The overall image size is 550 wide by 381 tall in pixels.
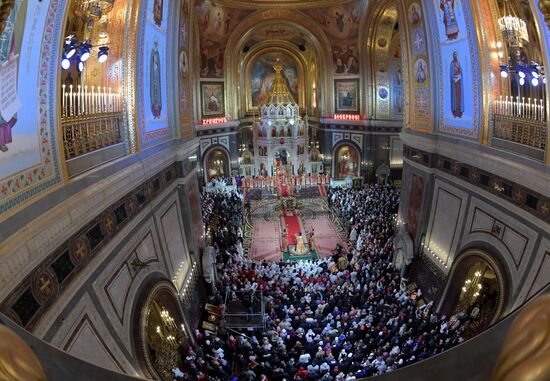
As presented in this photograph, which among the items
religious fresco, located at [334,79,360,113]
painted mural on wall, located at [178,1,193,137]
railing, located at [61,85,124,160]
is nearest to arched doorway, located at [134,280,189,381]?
railing, located at [61,85,124,160]

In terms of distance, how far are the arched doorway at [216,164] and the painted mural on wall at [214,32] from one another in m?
5.60

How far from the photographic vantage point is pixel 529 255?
830 cm

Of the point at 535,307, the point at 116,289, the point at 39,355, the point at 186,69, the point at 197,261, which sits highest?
the point at 186,69

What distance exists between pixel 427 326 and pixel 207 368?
19.7 feet

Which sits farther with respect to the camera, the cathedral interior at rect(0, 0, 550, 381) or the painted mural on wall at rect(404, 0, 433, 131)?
the painted mural on wall at rect(404, 0, 433, 131)

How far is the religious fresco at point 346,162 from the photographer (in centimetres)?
2936

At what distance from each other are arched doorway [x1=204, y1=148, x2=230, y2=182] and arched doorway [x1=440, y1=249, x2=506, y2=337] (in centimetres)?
2087

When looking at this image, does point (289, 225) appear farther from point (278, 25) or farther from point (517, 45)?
point (278, 25)

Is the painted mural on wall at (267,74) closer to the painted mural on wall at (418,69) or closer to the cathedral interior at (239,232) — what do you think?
the cathedral interior at (239,232)

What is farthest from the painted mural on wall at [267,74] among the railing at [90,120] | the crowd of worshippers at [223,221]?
the railing at [90,120]

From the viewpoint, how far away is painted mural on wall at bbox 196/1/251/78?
25109 mm

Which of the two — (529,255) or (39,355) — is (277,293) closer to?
(529,255)

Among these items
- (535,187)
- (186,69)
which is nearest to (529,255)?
(535,187)

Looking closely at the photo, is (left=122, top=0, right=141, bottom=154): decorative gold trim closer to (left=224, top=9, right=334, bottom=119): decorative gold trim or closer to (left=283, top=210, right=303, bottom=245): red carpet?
(left=283, top=210, right=303, bottom=245): red carpet
